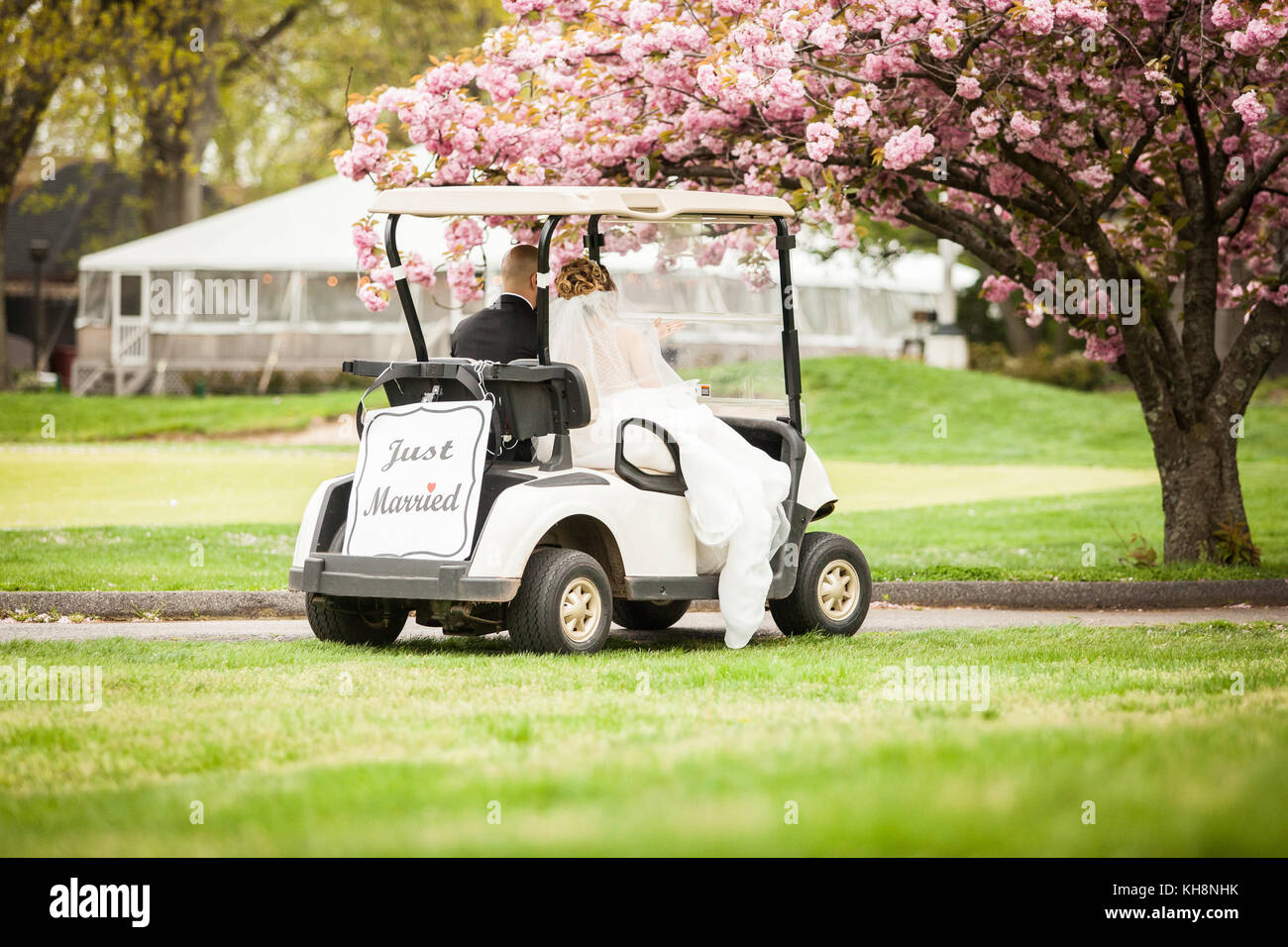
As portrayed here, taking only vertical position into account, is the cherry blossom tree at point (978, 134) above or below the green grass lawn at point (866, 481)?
above

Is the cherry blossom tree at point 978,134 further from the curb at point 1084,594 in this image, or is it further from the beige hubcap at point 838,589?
the beige hubcap at point 838,589

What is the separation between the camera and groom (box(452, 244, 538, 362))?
25.3ft

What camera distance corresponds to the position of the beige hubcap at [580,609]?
7277mm

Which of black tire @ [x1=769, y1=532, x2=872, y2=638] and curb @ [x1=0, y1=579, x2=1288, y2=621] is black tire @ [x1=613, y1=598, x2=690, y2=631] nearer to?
black tire @ [x1=769, y1=532, x2=872, y2=638]

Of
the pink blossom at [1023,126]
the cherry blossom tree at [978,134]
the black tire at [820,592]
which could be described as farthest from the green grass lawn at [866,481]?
the pink blossom at [1023,126]

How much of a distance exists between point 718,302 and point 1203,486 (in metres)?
4.45

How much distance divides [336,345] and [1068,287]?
2309cm

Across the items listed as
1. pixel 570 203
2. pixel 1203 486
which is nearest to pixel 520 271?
pixel 570 203

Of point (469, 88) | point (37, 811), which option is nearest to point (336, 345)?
point (469, 88)

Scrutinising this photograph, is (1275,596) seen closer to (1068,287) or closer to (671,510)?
(1068,287)

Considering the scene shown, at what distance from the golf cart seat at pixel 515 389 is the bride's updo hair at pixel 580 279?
489mm

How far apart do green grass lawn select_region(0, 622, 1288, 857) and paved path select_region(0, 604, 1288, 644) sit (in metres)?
1.14

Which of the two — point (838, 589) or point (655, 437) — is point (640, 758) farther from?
point (838, 589)

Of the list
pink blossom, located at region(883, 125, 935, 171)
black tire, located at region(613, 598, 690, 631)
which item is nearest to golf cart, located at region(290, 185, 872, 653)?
black tire, located at region(613, 598, 690, 631)
